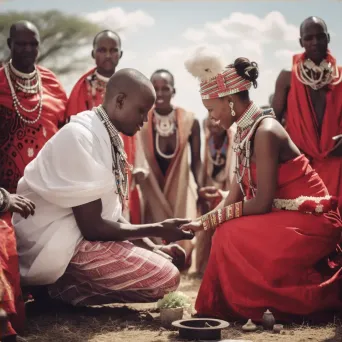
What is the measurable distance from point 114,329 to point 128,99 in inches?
71.2

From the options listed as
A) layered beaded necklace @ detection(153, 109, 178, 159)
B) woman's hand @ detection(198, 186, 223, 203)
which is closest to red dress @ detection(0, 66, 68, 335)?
layered beaded necklace @ detection(153, 109, 178, 159)

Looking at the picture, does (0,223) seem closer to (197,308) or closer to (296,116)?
(197,308)

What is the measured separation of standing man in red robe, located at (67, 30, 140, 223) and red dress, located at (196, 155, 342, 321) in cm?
314

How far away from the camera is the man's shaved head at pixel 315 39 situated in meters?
7.84

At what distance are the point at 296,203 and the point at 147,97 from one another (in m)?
1.46

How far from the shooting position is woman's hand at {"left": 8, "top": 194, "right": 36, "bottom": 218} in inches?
194

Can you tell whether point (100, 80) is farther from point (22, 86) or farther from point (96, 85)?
point (22, 86)

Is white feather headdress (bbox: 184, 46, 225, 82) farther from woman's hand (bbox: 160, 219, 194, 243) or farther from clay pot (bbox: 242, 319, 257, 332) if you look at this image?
clay pot (bbox: 242, 319, 257, 332)

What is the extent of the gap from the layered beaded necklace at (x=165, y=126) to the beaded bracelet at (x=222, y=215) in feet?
12.1

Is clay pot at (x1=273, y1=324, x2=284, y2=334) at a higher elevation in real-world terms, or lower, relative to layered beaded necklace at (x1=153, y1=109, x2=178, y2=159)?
lower

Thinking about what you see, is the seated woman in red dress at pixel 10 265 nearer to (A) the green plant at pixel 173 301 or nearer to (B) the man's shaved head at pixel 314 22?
(A) the green plant at pixel 173 301

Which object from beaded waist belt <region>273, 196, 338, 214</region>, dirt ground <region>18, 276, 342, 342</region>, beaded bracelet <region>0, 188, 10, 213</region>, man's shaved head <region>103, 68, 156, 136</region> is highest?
man's shaved head <region>103, 68, 156, 136</region>

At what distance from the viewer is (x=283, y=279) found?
16.8 feet

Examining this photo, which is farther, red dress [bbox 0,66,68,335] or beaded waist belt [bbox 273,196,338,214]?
red dress [bbox 0,66,68,335]
